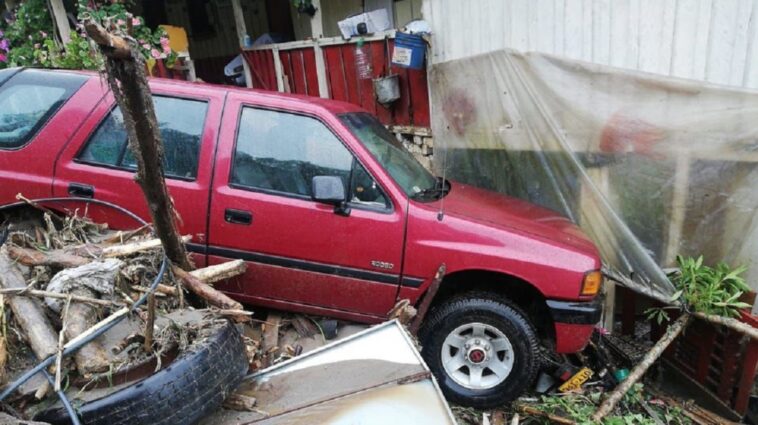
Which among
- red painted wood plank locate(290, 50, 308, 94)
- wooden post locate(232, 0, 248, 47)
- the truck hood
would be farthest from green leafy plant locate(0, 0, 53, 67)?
the truck hood

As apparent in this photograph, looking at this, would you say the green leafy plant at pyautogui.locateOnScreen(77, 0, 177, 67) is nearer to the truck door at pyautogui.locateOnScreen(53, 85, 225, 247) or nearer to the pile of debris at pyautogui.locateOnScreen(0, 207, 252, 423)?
the truck door at pyautogui.locateOnScreen(53, 85, 225, 247)

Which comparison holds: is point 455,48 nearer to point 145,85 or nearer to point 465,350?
point 465,350

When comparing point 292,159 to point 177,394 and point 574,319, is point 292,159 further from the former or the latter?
point 574,319

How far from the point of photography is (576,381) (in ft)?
12.6

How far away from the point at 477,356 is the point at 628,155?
231 cm

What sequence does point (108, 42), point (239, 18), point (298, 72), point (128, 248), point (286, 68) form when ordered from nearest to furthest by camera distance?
point (108, 42)
point (128, 248)
point (298, 72)
point (286, 68)
point (239, 18)

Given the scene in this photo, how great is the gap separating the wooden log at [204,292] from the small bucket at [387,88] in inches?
167

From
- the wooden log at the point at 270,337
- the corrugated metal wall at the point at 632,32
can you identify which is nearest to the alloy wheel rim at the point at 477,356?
the wooden log at the point at 270,337

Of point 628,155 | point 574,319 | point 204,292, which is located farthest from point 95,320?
point 628,155

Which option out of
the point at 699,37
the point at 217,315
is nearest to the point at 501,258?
the point at 217,315

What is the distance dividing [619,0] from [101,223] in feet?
15.1

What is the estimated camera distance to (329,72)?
7469 mm

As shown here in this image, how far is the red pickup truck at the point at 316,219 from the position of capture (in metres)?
3.27

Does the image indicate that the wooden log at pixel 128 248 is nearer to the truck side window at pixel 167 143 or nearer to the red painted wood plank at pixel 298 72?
the truck side window at pixel 167 143
